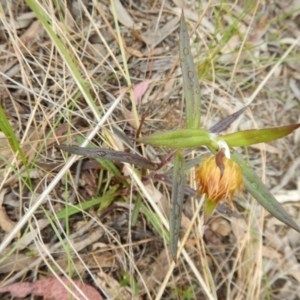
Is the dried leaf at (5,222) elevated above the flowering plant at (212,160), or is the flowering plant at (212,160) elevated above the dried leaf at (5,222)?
the flowering plant at (212,160)

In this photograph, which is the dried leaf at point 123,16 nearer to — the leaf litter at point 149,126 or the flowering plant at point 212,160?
the leaf litter at point 149,126

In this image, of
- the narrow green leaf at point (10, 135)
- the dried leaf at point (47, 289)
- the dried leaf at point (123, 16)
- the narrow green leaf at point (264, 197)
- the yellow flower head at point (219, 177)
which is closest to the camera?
the yellow flower head at point (219, 177)

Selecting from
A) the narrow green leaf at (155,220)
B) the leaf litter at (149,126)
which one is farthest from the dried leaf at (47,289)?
the narrow green leaf at (155,220)

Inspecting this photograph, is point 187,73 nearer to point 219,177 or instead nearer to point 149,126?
point 219,177

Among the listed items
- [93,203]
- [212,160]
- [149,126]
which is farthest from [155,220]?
[212,160]

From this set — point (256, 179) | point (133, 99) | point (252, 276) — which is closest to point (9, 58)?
point (133, 99)

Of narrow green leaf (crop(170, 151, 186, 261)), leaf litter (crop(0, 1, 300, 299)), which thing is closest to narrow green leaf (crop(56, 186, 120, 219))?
leaf litter (crop(0, 1, 300, 299))
